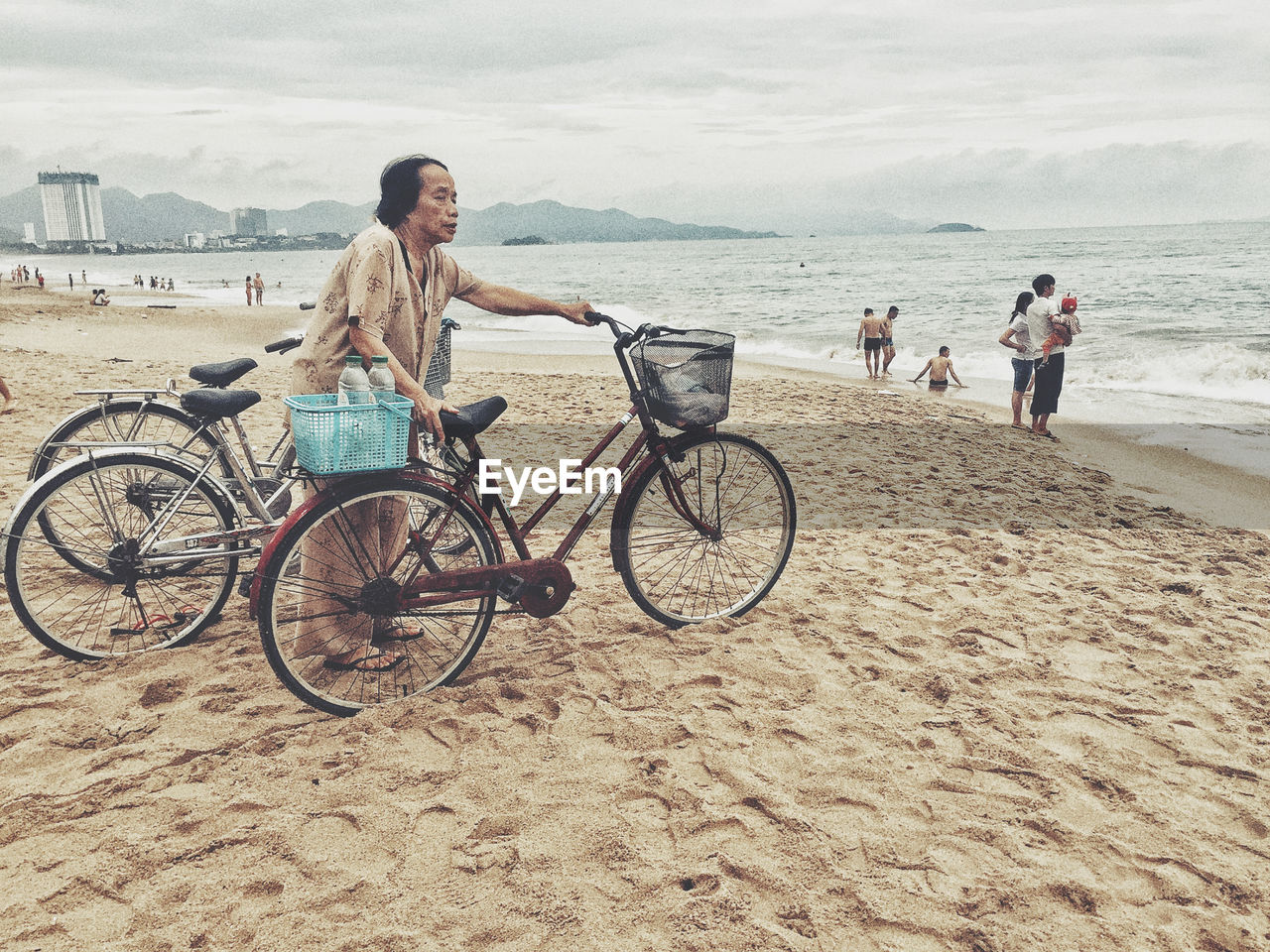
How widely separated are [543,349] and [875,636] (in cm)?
1763

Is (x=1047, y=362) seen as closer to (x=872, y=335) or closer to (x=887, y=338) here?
(x=872, y=335)

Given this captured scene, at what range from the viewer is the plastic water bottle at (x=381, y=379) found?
2.85 meters

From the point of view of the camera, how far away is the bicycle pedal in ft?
11.0

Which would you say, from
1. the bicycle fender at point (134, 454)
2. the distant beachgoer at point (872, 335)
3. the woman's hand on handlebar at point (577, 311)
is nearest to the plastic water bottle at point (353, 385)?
the bicycle fender at point (134, 454)

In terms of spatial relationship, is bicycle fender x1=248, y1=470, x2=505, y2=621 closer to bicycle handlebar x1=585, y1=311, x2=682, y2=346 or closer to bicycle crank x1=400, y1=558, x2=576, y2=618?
bicycle crank x1=400, y1=558, x2=576, y2=618

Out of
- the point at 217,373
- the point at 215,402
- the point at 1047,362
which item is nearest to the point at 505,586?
the point at 215,402

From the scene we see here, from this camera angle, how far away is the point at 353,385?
285cm

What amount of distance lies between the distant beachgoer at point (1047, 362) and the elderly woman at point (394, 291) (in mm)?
8752

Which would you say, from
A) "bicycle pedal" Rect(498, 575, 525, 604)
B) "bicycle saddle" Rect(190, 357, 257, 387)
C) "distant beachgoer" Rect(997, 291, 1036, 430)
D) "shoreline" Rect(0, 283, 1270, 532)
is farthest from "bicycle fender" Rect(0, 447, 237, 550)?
"distant beachgoer" Rect(997, 291, 1036, 430)

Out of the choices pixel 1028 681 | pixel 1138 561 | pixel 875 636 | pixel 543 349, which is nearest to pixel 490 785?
pixel 875 636

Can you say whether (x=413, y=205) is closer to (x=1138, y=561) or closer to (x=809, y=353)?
(x=1138, y=561)

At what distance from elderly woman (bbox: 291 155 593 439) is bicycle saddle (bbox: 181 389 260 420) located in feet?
1.03

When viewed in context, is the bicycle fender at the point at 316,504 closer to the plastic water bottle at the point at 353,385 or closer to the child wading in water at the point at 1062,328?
the plastic water bottle at the point at 353,385

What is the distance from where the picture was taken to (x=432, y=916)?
226 cm
